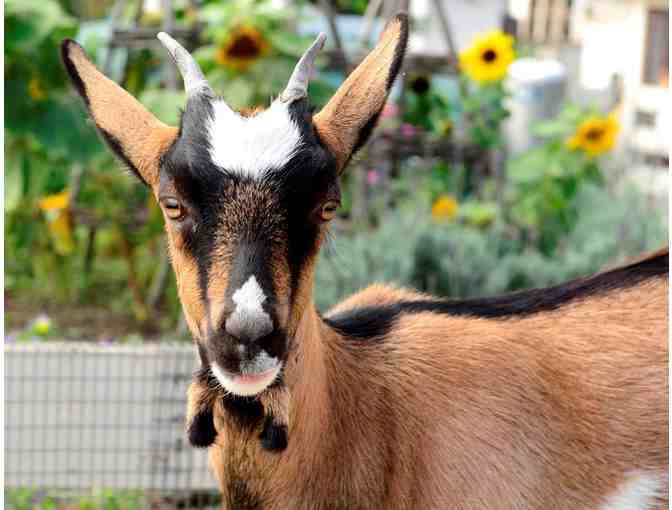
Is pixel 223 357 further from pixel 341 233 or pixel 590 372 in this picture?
pixel 341 233

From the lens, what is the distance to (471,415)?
319 centimetres

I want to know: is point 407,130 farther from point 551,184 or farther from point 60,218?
point 60,218

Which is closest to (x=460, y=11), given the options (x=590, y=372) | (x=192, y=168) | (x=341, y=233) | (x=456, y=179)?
(x=456, y=179)

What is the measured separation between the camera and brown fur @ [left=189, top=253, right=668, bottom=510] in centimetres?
302

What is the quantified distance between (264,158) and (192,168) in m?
0.17

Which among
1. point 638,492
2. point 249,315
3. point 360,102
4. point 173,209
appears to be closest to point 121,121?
point 173,209

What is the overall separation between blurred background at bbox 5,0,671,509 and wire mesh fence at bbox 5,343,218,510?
1 cm

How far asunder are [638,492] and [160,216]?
4.17 metres

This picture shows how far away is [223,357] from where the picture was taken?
8.36 feet

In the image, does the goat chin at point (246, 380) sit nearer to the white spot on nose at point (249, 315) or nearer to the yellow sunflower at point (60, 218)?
the white spot on nose at point (249, 315)

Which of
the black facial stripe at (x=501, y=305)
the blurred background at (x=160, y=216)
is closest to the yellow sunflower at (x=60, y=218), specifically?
the blurred background at (x=160, y=216)

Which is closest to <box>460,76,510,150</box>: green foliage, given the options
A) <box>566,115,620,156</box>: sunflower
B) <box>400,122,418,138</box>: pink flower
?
<box>400,122,418,138</box>: pink flower

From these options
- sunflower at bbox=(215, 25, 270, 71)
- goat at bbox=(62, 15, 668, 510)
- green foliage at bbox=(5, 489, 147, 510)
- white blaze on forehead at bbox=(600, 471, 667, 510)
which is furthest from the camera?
sunflower at bbox=(215, 25, 270, 71)

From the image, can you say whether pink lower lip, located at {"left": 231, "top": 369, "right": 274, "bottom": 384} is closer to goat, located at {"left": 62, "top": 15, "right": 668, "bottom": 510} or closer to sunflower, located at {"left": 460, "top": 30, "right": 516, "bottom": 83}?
goat, located at {"left": 62, "top": 15, "right": 668, "bottom": 510}
